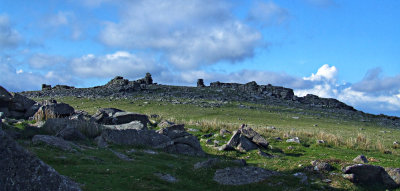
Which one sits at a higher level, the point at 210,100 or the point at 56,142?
the point at 210,100

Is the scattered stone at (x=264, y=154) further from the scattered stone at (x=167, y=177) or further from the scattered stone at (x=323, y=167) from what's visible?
the scattered stone at (x=167, y=177)

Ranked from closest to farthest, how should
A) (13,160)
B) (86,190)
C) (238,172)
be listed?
(13,160) < (86,190) < (238,172)

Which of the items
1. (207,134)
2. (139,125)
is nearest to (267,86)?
(207,134)

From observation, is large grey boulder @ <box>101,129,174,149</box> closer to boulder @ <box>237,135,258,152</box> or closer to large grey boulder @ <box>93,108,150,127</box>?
boulder @ <box>237,135,258,152</box>

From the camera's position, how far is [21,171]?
7.51m

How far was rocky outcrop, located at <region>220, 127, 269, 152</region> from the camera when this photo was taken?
77.5ft

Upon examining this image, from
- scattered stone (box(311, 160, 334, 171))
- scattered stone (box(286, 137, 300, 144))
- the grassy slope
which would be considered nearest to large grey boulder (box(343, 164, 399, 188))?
the grassy slope

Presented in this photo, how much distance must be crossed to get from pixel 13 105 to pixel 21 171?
2466 centimetres

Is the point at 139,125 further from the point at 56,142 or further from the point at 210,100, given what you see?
the point at 210,100

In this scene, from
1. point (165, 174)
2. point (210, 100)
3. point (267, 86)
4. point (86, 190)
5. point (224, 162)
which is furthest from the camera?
point (267, 86)

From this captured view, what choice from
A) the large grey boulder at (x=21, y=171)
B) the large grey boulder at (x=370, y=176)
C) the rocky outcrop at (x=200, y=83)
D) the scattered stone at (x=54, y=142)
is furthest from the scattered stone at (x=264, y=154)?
the rocky outcrop at (x=200, y=83)

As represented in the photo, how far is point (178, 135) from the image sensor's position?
22.9 metres

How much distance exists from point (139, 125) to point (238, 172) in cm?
1113

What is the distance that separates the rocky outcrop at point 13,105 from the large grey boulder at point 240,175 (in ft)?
68.9
